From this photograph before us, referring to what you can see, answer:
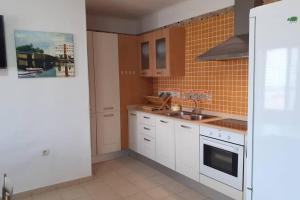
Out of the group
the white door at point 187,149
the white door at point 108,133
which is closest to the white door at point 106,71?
the white door at point 108,133

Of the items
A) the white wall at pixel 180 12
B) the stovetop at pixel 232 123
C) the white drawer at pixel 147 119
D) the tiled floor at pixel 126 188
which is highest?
the white wall at pixel 180 12

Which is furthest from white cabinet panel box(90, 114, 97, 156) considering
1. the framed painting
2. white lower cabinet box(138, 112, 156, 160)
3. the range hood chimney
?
the range hood chimney

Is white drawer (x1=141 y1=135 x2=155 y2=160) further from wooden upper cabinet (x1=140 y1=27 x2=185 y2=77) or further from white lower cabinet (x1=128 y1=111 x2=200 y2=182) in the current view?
wooden upper cabinet (x1=140 y1=27 x2=185 y2=77)

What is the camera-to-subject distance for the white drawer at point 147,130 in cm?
348

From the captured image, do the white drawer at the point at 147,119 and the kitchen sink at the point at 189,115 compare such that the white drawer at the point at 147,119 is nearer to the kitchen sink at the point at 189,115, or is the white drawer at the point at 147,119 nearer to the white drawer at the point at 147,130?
the white drawer at the point at 147,130

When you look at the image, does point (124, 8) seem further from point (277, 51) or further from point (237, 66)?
point (277, 51)

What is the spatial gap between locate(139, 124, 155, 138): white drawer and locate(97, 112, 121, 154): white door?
18.8 inches

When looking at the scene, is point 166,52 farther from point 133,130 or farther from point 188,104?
point 133,130

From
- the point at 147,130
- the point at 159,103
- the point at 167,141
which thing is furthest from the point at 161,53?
the point at 167,141

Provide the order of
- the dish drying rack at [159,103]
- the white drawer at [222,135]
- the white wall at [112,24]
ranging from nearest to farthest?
the white drawer at [222,135]
the dish drying rack at [159,103]
the white wall at [112,24]

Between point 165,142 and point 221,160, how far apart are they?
943 millimetres

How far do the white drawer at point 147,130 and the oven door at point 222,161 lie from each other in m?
1.00

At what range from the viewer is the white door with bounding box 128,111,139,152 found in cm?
387

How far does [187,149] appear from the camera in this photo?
2.87 metres
